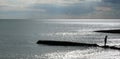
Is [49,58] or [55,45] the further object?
[55,45]

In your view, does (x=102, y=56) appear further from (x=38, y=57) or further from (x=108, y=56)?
(x=38, y=57)

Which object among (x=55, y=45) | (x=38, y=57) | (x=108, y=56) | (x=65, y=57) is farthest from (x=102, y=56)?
(x=55, y=45)

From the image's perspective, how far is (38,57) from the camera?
55906 mm

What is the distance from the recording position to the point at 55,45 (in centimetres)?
7469

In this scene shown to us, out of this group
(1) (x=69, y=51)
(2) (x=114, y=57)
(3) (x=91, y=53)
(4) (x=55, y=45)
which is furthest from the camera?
(4) (x=55, y=45)

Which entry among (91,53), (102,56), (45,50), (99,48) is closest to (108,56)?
(102,56)

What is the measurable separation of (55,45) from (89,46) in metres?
9.60

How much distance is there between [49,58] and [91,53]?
10212 millimetres

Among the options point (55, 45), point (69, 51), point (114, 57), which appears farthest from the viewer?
point (55, 45)

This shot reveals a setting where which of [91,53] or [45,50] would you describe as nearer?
[91,53]

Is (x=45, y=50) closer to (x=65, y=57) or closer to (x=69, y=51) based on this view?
(x=69, y=51)

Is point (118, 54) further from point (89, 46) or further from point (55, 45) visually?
point (55, 45)

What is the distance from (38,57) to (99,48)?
54.1 feet

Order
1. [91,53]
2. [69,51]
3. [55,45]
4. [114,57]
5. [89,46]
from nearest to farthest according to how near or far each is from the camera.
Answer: [114,57] → [91,53] → [69,51] → [89,46] → [55,45]
